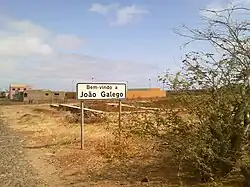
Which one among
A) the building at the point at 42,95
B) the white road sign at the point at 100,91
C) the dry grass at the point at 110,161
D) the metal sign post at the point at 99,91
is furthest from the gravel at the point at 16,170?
the building at the point at 42,95

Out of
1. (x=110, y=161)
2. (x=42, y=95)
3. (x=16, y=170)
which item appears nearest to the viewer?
(x=16, y=170)

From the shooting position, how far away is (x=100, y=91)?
15.4 metres

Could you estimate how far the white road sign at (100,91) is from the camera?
14.9 meters

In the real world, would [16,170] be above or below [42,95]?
below

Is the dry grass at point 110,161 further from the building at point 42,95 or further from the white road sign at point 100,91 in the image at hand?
the building at point 42,95

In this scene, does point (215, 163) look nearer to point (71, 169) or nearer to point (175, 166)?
point (175, 166)

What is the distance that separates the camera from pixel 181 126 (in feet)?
27.8

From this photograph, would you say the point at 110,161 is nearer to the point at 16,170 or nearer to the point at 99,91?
the point at 16,170

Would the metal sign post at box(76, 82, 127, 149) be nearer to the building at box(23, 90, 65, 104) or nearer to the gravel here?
the gravel

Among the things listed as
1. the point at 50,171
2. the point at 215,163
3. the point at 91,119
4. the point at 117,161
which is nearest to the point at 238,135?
the point at 215,163

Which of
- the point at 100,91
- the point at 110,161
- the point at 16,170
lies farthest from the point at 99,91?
the point at 16,170

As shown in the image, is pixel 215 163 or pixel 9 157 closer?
pixel 215 163

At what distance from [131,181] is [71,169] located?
8.01 ft

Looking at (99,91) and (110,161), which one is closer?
(110,161)
